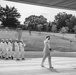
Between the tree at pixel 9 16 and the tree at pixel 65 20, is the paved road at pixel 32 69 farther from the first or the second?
the tree at pixel 65 20

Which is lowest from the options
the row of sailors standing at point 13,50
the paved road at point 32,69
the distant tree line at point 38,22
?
the paved road at point 32,69

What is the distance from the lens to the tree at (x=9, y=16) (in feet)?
62.3

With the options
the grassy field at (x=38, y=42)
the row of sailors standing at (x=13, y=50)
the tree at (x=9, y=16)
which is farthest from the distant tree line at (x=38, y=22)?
the row of sailors standing at (x=13, y=50)

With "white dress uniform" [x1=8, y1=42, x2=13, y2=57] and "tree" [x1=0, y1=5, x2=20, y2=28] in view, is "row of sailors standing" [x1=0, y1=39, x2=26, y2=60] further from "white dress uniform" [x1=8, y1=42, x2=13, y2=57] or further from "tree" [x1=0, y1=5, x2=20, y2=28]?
"tree" [x1=0, y1=5, x2=20, y2=28]

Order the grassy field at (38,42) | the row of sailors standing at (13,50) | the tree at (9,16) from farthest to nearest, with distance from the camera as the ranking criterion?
the tree at (9,16) < the grassy field at (38,42) < the row of sailors standing at (13,50)

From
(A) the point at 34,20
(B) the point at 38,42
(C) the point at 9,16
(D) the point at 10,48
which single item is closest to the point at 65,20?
(A) the point at 34,20

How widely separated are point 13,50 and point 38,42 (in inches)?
253

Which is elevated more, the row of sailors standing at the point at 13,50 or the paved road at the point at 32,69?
the row of sailors standing at the point at 13,50

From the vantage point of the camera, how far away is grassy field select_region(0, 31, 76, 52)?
1822 cm

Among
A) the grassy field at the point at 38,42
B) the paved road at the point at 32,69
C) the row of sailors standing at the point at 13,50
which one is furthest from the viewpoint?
the grassy field at the point at 38,42

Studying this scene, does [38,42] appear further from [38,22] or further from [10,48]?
[10,48]

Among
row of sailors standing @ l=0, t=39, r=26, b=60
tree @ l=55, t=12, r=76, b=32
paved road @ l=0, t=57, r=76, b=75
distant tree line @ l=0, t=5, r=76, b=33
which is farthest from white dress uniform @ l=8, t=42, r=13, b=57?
tree @ l=55, t=12, r=76, b=32

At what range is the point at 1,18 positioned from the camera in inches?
735

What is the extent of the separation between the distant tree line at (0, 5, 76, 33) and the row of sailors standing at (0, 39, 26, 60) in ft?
20.3
